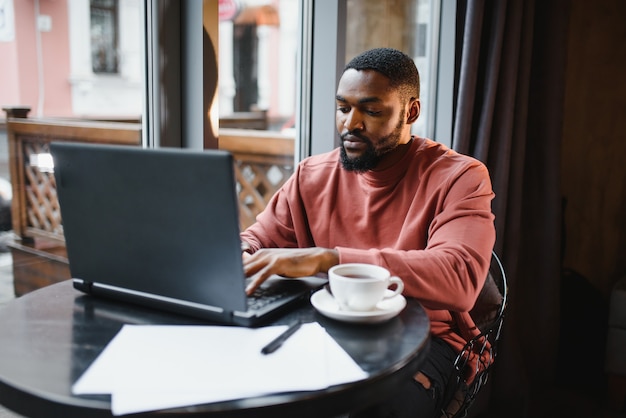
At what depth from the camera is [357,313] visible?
0.88m

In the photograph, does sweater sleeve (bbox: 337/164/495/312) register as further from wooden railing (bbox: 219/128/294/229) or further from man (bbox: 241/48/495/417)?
wooden railing (bbox: 219/128/294/229)

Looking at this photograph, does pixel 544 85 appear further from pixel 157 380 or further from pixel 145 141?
pixel 157 380

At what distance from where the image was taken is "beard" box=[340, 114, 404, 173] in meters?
1.37

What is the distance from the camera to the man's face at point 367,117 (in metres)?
1.35

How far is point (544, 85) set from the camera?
2229mm

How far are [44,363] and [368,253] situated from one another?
548 millimetres

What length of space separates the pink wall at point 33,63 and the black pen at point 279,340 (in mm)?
1103

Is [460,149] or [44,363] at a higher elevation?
[460,149]

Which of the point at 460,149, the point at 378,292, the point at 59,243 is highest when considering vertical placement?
the point at 460,149

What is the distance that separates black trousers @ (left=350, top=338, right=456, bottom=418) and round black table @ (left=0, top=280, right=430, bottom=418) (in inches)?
8.7

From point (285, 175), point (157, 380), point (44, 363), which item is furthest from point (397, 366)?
point (285, 175)

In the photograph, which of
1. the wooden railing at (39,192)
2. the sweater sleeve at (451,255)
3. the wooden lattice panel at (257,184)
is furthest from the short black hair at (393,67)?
the wooden lattice panel at (257,184)

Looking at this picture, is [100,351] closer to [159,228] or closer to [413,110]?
[159,228]

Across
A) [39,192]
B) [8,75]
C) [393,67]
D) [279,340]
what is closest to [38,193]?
[39,192]
